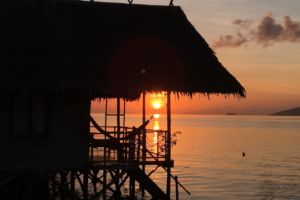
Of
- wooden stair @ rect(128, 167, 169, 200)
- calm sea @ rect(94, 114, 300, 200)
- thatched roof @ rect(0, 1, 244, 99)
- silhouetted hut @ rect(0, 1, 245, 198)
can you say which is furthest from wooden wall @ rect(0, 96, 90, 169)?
calm sea @ rect(94, 114, 300, 200)

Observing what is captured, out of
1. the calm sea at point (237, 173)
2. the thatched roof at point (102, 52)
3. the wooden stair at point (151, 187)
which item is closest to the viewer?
the thatched roof at point (102, 52)

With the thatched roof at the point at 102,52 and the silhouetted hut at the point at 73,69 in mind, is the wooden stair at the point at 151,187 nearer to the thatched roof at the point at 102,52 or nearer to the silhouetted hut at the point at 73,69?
the silhouetted hut at the point at 73,69

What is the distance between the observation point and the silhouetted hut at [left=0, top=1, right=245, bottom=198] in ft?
49.6

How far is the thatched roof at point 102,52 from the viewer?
15102 mm

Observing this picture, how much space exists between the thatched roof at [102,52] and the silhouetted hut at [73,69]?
0.09 feet

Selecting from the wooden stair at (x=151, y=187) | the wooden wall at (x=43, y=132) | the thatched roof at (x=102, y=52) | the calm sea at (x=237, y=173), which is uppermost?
the thatched roof at (x=102, y=52)

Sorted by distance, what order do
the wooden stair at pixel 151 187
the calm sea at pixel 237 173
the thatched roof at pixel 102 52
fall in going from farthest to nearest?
the calm sea at pixel 237 173, the wooden stair at pixel 151 187, the thatched roof at pixel 102 52

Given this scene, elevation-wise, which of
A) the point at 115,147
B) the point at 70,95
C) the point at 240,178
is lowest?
the point at 240,178

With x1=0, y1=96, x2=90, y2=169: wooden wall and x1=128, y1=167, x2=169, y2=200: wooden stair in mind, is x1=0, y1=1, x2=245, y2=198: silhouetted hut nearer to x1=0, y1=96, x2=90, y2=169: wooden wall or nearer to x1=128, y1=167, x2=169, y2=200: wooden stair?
x1=0, y1=96, x2=90, y2=169: wooden wall

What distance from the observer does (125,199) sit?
981 inches

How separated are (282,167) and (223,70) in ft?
110

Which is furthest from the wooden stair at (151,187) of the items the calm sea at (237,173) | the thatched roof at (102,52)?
the calm sea at (237,173)

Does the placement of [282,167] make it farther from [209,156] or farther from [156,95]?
[156,95]

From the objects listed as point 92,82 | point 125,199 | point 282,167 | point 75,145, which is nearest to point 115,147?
point 75,145
